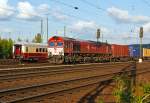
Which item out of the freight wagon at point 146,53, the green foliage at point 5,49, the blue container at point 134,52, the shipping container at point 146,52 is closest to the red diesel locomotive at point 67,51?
the blue container at point 134,52

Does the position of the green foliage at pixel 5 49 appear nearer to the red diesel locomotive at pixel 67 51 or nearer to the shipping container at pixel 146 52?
the red diesel locomotive at pixel 67 51

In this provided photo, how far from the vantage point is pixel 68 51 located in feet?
145

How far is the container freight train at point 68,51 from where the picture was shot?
145 ft

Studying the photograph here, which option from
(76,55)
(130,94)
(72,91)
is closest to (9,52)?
(76,55)

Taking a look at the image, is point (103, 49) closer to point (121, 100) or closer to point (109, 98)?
point (109, 98)

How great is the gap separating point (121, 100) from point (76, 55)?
37.5 m

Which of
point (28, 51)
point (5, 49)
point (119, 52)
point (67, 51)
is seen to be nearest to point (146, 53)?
point (119, 52)

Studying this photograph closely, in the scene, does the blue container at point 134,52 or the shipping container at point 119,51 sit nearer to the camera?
the shipping container at point 119,51

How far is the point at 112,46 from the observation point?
196ft

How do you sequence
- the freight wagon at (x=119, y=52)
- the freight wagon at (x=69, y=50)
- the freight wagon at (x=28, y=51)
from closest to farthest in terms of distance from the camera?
the freight wagon at (x=69, y=50) → the freight wagon at (x=28, y=51) → the freight wagon at (x=119, y=52)

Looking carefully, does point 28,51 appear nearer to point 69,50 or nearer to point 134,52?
point 69,50

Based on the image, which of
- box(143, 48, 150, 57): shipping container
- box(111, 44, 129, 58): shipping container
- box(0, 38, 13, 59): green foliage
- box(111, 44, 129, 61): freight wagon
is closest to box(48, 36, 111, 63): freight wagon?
box(111, 44, 129, 58): shipping container

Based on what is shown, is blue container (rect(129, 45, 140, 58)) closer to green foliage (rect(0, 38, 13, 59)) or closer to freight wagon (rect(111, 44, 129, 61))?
freight wagon (rect(111, 44, 129, 61))

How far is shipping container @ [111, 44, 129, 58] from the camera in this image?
60.9 m
